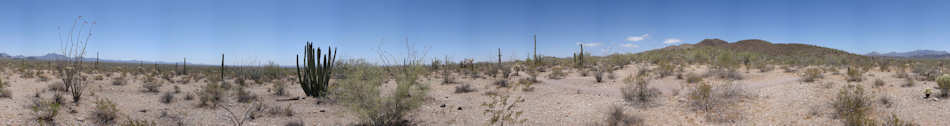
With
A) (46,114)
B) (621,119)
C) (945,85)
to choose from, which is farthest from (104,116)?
(945,85)

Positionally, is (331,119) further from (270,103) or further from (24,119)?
(24,119)

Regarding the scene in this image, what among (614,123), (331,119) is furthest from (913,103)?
(331,119)

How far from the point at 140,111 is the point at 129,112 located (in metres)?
0.20

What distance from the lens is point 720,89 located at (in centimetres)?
764

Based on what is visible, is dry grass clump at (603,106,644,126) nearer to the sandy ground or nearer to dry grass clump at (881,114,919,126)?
the sandy ground

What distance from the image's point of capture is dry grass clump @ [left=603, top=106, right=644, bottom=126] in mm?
5527

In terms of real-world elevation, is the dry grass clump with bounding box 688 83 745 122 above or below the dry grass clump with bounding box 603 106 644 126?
above

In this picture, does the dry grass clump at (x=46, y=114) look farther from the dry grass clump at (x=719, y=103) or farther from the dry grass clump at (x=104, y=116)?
the dry grass clump at (x=719, y=103)

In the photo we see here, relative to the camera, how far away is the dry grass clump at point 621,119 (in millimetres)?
5527

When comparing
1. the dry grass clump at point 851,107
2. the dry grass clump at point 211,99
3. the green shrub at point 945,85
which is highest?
the green shrub at point 945,85

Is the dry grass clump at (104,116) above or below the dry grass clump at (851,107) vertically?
below

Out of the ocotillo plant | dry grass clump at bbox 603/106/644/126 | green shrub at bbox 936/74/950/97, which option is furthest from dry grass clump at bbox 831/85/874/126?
the ocotillo plant

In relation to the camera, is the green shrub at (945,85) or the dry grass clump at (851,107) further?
the green shrub at (945,85)

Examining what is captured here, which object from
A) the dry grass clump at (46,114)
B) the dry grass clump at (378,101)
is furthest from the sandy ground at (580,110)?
the dry grass clump at (378,101)
